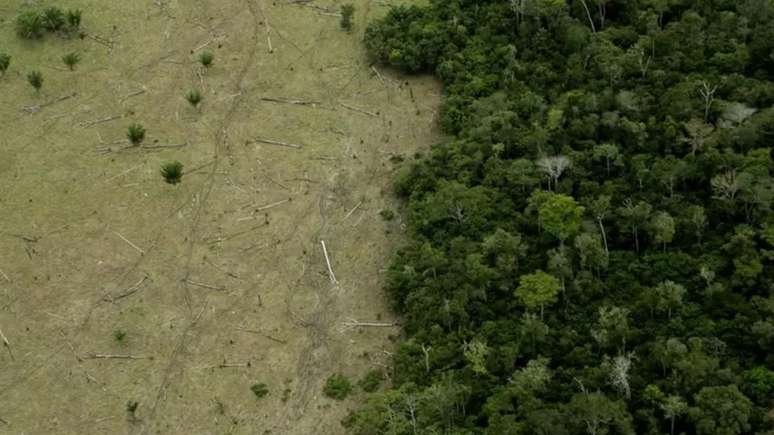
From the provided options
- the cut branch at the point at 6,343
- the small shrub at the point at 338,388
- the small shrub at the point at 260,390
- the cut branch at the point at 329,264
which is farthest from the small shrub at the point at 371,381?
the cut branch at the point at 6,343

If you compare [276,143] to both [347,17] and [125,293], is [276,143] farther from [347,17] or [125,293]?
[125,293]

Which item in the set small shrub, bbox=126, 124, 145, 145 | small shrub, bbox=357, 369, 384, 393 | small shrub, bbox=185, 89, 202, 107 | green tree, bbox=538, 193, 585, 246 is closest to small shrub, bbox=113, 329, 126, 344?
small shrub, bbox=357, 369, 384, 393

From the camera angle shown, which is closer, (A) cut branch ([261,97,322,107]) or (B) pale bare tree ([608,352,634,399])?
(B) pale bare tree ([608,352,634,399])

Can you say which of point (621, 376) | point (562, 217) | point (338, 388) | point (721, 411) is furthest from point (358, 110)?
point (721, 411)

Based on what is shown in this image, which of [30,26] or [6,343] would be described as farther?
[30,26]

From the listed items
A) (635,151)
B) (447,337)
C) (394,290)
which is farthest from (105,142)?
(635,151)

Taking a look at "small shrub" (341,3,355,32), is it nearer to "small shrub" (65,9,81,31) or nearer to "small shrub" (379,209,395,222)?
"small shrub" (379,209,395,222)

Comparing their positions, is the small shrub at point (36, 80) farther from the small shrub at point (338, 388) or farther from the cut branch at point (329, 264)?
the small shrub at point (338, 388)
